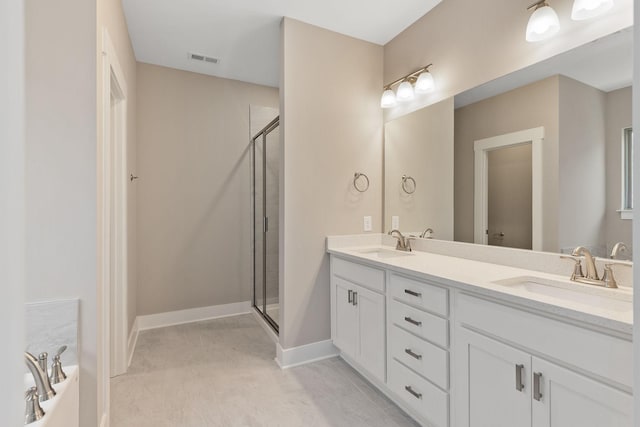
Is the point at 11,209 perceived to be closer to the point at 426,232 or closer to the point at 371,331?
the point at 371,331

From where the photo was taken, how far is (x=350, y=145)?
8.79ft

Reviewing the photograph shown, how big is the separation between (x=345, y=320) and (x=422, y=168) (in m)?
1.28

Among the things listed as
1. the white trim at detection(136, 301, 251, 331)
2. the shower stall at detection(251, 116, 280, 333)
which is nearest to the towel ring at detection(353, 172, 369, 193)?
the shower stall at detection(251, 116, 280, 333)

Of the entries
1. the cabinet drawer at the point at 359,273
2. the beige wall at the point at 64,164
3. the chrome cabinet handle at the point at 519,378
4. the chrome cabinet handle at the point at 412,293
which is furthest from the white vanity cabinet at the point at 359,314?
the beige wall at the point at 64,164

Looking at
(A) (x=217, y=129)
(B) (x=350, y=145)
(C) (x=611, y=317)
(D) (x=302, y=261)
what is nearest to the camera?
(C) (x=611, y=317)

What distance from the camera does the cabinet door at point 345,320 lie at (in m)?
2.25

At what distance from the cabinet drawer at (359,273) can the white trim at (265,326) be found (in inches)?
31.9

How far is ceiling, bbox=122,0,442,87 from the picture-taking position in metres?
2.30

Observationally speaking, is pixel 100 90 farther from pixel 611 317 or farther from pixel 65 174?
pixel 611 317

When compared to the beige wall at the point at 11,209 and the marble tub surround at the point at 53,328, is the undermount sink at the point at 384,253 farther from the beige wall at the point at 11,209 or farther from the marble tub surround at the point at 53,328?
the beige wall at the point at 11,209

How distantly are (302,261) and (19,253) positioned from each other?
2271mm

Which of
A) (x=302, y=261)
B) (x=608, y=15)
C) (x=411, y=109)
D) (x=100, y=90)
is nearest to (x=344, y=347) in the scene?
(x=302, y=261)

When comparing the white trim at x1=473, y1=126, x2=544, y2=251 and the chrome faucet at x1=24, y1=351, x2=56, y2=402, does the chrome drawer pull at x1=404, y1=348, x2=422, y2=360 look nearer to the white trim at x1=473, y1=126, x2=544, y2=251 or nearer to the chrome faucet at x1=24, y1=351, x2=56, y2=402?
the white trim at x1=473, y1=126, x2=544, y2=251

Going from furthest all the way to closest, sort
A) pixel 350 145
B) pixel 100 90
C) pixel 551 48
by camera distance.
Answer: pixel 350 145 → pixel 551 48 → pixel 100 90
